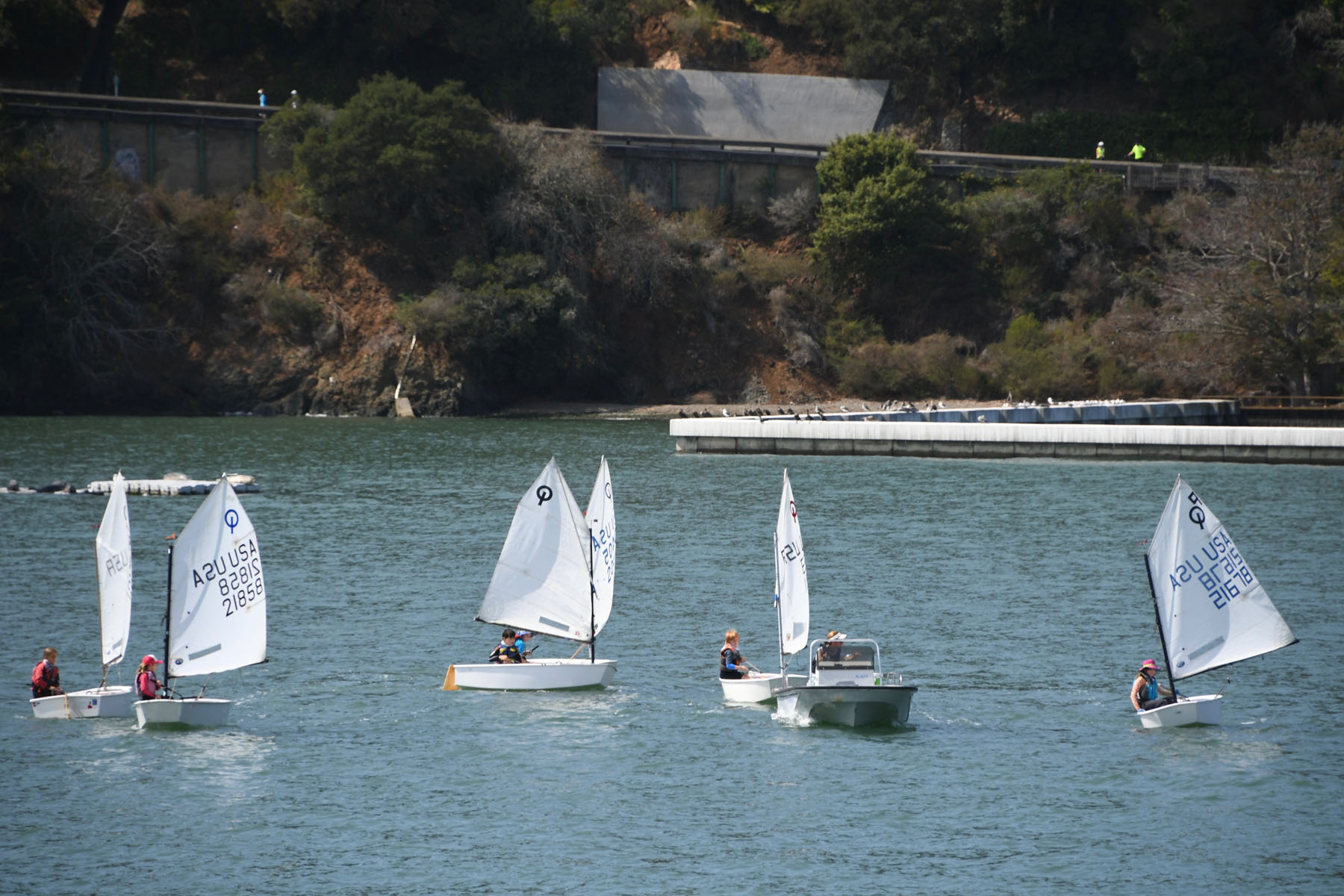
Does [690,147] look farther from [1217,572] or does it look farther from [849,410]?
[1217,572]

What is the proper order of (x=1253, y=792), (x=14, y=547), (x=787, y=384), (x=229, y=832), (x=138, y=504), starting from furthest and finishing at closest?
1. (x=787, y=384)
2. (x=138, y=504)
3. (x=14, y=547)
4. (x=1253, y=792)
5. (x=229, y=832)

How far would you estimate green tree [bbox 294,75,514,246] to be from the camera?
94.6 metres

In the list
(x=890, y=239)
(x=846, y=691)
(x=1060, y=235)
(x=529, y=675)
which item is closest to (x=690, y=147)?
(x=890, y=239)

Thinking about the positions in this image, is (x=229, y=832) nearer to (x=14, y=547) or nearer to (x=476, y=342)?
(x=14, y=547)

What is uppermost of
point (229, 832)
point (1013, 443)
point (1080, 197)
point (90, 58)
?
point (90, 58)

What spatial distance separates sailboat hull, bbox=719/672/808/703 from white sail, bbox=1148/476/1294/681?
7.85m

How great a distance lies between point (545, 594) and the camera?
33906 mm

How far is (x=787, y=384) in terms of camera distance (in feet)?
337

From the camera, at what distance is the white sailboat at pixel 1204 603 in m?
30.6

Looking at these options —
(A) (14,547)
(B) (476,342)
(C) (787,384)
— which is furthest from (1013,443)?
(A) (14,547)

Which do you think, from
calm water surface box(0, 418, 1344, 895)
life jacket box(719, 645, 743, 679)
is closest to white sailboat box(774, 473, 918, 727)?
calm water surface box(0, 418, 1344, 895)

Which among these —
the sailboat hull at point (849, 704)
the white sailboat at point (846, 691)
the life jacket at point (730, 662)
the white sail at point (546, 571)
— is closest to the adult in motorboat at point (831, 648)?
the white sailboat at point (846, 691)

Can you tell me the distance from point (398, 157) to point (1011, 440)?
4124 cm

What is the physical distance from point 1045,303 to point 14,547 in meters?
73.5
